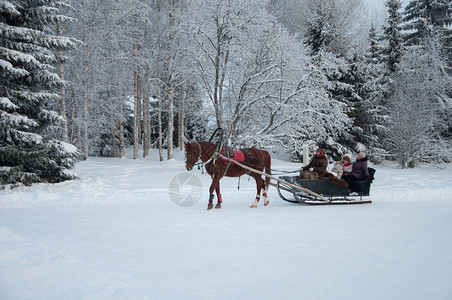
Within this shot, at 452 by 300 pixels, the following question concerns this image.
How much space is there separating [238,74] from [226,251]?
549 inches

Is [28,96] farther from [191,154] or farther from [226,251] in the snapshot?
[226,251]

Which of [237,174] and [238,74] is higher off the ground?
[238,74]

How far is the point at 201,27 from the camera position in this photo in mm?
16094

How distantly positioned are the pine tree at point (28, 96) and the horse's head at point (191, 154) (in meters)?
6.92

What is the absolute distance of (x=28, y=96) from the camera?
41.2 ft

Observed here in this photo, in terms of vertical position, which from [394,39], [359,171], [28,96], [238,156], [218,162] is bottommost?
[359,171]

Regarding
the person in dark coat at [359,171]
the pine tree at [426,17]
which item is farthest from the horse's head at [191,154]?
the pine tree at [426,17]

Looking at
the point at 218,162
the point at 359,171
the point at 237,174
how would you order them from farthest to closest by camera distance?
the point at 237,174
the point at 359,171
the point at 218,162

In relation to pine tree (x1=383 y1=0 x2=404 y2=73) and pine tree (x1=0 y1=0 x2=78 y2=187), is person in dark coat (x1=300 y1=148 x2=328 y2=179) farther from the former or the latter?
pine tree (x1=383 y1=0 x2=404 y2=73)

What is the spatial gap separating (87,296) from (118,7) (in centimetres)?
2192

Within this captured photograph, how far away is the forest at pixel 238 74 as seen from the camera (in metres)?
13.0

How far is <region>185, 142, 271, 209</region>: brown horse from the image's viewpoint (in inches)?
364

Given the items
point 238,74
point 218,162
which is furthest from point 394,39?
point 218,162

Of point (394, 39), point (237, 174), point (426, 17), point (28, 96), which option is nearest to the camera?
point (237, 174)
